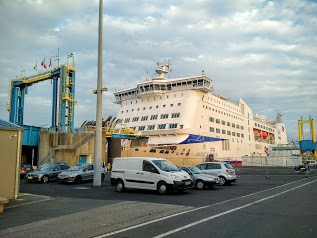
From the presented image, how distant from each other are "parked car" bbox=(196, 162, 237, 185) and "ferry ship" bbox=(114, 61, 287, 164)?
1514 cm

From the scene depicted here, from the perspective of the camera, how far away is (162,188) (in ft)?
42.6

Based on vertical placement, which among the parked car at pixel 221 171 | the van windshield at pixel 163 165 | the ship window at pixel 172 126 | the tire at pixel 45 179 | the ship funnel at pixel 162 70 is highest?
the ship funnel at pixel 162 70

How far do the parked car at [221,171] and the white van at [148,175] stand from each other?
5.23 metres

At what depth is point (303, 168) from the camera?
3172cm

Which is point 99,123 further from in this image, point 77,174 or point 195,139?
point 195,139

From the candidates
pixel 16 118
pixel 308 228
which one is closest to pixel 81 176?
pixel 308 228

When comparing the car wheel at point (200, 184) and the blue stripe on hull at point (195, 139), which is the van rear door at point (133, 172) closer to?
the car wheel at point (200, 184)

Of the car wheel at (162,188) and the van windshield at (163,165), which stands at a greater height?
the van windshield at (163,165)

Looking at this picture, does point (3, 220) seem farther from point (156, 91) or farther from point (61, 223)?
point (156, 91)

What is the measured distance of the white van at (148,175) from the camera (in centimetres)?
1293

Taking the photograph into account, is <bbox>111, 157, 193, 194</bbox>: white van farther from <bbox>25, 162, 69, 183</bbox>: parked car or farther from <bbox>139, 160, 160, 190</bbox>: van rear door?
<bbox>25, 162, 69, 183</bbox>: parked car

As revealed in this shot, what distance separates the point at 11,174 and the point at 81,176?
889cm

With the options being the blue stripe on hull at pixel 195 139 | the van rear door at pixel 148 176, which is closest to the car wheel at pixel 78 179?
the van rear door at pixel 148 176

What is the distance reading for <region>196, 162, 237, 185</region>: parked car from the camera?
1817 cm
